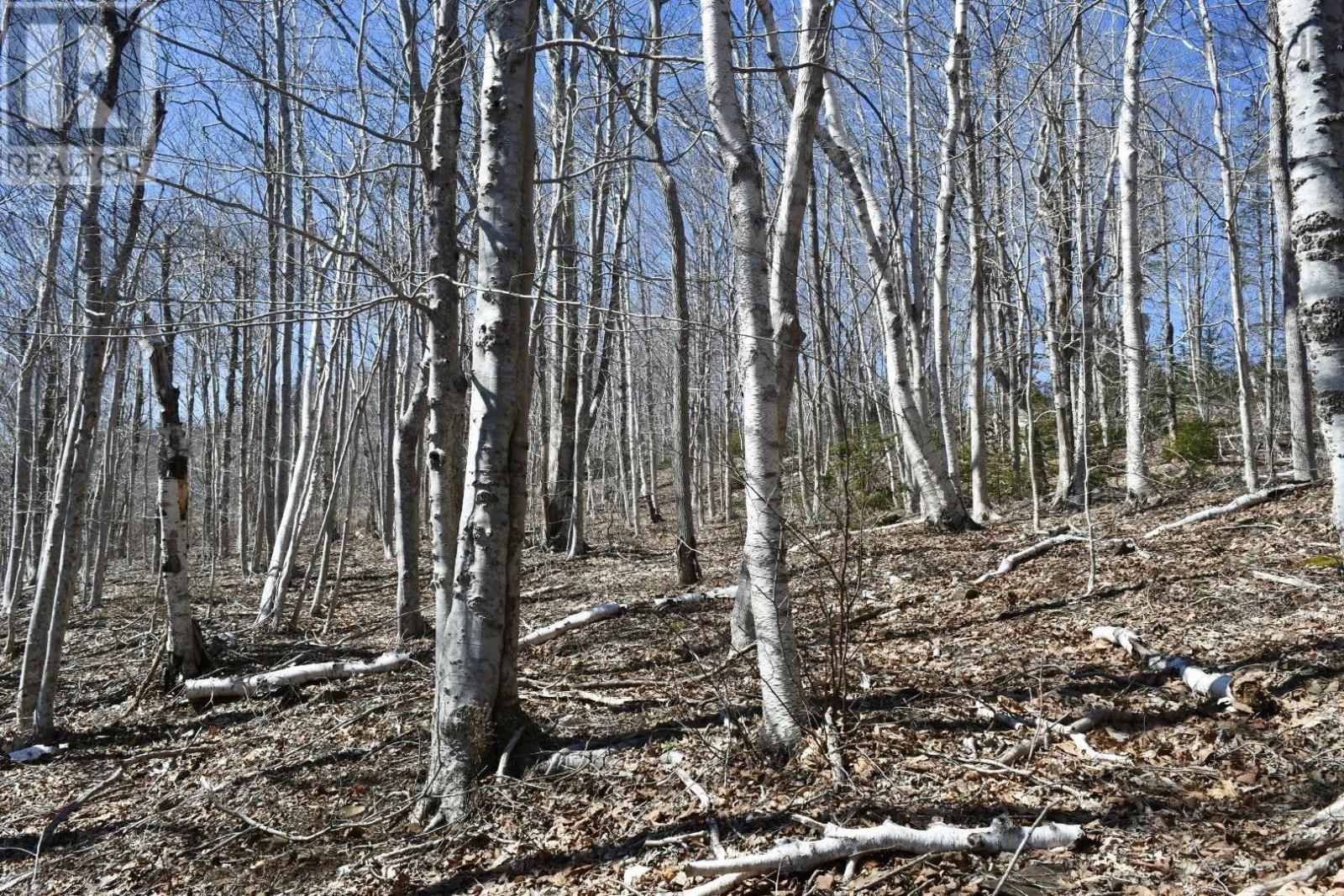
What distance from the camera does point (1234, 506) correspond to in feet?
25.7

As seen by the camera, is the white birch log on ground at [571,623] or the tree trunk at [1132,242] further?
the tree trunk at [1132,242]

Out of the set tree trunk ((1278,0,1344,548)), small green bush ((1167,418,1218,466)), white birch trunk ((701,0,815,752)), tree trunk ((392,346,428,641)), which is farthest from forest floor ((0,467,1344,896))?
small green bush ((1167,418,1218,466))

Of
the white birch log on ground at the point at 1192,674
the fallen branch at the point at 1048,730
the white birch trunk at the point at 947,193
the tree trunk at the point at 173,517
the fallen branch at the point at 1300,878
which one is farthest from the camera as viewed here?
the white birch trunk at the point at 947,193

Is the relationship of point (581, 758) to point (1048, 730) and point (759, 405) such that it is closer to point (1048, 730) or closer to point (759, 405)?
point (759, 405)

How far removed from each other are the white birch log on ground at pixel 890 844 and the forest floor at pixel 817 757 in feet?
0.17

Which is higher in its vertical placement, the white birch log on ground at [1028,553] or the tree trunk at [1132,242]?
the tree trunk at [1132,242]

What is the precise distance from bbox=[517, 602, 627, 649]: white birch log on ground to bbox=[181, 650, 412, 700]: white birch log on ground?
990mm

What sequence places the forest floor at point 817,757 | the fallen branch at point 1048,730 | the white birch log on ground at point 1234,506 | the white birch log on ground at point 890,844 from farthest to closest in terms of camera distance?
the white birch log on ground at point 1234,506 → the fallen branch at point 1048,730 → the forest floor at point 817,757 → the white birch log on ground at point 890,844

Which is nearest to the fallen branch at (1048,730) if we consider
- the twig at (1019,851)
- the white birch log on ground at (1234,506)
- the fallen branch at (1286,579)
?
the twig at (1019,851)

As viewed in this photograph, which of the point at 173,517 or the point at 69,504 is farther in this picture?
the point at 173,517

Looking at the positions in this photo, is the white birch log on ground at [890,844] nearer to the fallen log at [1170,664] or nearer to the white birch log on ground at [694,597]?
the fallen log at [1170,664]

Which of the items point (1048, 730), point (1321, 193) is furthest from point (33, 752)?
point (1321, 193)

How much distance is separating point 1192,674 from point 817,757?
201 centimetres

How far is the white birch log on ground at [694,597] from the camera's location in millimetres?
7328
